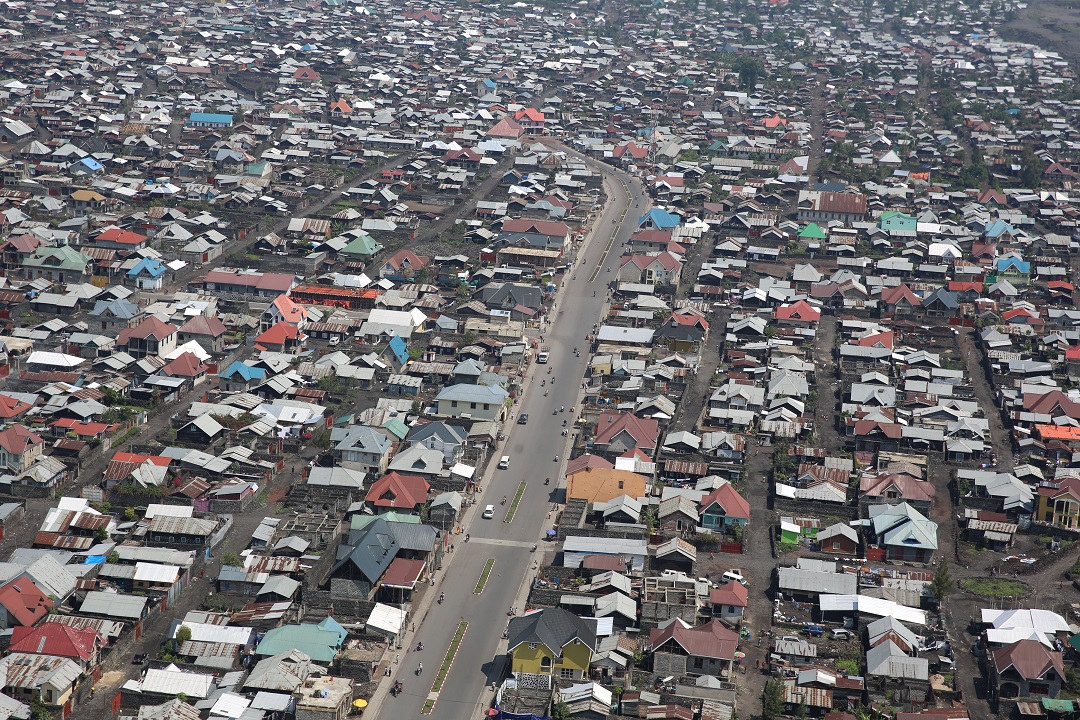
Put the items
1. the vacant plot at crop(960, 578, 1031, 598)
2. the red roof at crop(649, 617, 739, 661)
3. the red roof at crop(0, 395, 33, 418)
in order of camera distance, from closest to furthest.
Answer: the red roof at crop(649, 617, 739, 661), the vacant plot at crop(960, 578, 1031, 598), the red roof at crop(0, 395, 33, 418)

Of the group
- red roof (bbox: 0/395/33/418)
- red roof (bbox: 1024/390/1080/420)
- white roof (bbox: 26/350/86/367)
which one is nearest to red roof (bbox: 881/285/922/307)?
red roof (bbox: 1024/390/1080/420)

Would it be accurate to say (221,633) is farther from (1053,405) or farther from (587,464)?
(1053,405)

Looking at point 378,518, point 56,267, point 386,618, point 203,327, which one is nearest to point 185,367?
point 203,327

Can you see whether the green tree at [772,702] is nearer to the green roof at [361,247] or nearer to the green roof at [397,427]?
the green roof at [397,427]

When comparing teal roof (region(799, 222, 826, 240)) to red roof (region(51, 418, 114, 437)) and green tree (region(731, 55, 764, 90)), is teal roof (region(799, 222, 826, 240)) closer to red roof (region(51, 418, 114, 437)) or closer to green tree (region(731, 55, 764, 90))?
red roof (region(51, 418, 114, 437))

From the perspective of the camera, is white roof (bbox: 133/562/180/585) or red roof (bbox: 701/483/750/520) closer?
white roof (bbox: 133/562/180/585)

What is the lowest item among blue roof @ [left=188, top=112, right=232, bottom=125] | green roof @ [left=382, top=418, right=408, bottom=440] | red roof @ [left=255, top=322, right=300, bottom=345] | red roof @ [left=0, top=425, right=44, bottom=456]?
blue roof @ [left=188, top=112, right=232, bottom=125]

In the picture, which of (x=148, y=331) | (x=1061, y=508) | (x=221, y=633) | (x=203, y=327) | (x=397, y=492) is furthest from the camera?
(x=203, y=327)
